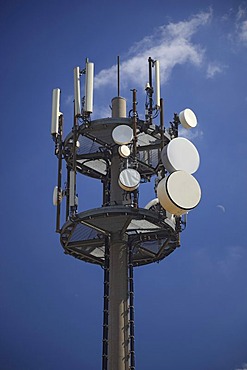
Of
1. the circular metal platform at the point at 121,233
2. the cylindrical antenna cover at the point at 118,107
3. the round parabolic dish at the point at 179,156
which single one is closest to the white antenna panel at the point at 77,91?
the cylindrical antenna cover at the point at 118,107

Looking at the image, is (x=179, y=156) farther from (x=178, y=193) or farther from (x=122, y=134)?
(x=122, y=134)

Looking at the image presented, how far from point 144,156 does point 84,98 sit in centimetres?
357

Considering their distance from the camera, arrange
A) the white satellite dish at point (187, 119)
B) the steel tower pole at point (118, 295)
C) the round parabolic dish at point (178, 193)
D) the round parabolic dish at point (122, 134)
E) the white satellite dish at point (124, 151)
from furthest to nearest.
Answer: the white satellite dish at point (187, 119) < the round parabolic dish at point (122, 134) < the white satellite dish at point (124, 151) < the steel tower pole at point (118, 295) < the round parabolic dish at point (178, 193)

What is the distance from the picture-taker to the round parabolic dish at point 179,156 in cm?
1773

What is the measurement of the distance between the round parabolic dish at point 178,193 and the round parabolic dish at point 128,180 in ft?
2.29

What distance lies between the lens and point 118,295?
18375 mm

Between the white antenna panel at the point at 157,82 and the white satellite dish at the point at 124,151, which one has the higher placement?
the white antenna panel at the point at 157,82

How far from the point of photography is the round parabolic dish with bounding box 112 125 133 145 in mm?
18266

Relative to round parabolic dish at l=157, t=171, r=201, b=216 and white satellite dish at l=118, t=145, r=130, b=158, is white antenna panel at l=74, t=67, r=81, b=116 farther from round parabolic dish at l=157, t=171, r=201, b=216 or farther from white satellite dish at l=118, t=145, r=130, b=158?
round parabolic dish at l=157, t=171, r=201, b=216

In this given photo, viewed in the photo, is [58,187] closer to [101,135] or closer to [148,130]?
[101,135]

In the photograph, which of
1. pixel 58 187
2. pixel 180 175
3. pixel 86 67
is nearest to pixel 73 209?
pixel 58 187

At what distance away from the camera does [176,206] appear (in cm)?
1684

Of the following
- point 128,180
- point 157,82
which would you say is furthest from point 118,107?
point 128,180

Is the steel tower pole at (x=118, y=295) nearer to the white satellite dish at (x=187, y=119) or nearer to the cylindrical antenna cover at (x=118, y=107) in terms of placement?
the cylindrical antenna cover at (x=118, y=107)
